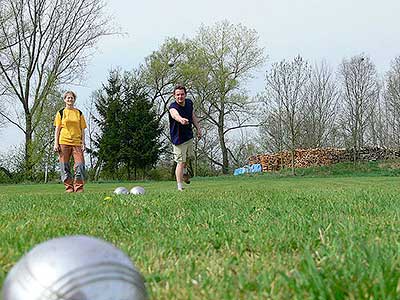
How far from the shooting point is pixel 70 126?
33.4 feet

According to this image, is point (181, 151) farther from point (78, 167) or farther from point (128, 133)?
point (128, 133)

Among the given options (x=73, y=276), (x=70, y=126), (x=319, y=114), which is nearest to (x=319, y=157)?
(x=319, y=114)

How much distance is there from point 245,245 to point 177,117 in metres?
6.78

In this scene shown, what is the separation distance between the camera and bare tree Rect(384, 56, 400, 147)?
127 feet

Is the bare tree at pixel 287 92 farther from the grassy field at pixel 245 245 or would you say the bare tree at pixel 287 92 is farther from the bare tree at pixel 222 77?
the grassy field at pixel 245 245

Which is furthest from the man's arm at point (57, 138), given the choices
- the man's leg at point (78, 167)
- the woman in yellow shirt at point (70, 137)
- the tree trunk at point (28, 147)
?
the tree trunk at point (28, 147)

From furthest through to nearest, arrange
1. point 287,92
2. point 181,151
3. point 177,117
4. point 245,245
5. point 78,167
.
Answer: point 287,92 < point 78,167 < point 181,151 < point 177,117 < point 245,245

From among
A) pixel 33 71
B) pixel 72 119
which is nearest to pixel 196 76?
pixel 33 71

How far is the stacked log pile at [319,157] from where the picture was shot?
36.9m

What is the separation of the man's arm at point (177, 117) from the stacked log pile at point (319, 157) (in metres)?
28.6

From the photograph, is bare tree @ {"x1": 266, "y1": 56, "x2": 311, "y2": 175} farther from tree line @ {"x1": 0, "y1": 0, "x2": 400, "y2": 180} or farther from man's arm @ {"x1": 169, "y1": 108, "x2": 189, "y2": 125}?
man's arm @ {"x1": 169, "y1": 108, "x2": 189, "y2": 125}

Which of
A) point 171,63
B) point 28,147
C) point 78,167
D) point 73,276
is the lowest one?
point 73,276

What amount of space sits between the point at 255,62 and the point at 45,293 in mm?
41959

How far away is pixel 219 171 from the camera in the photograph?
4419 centimetres
